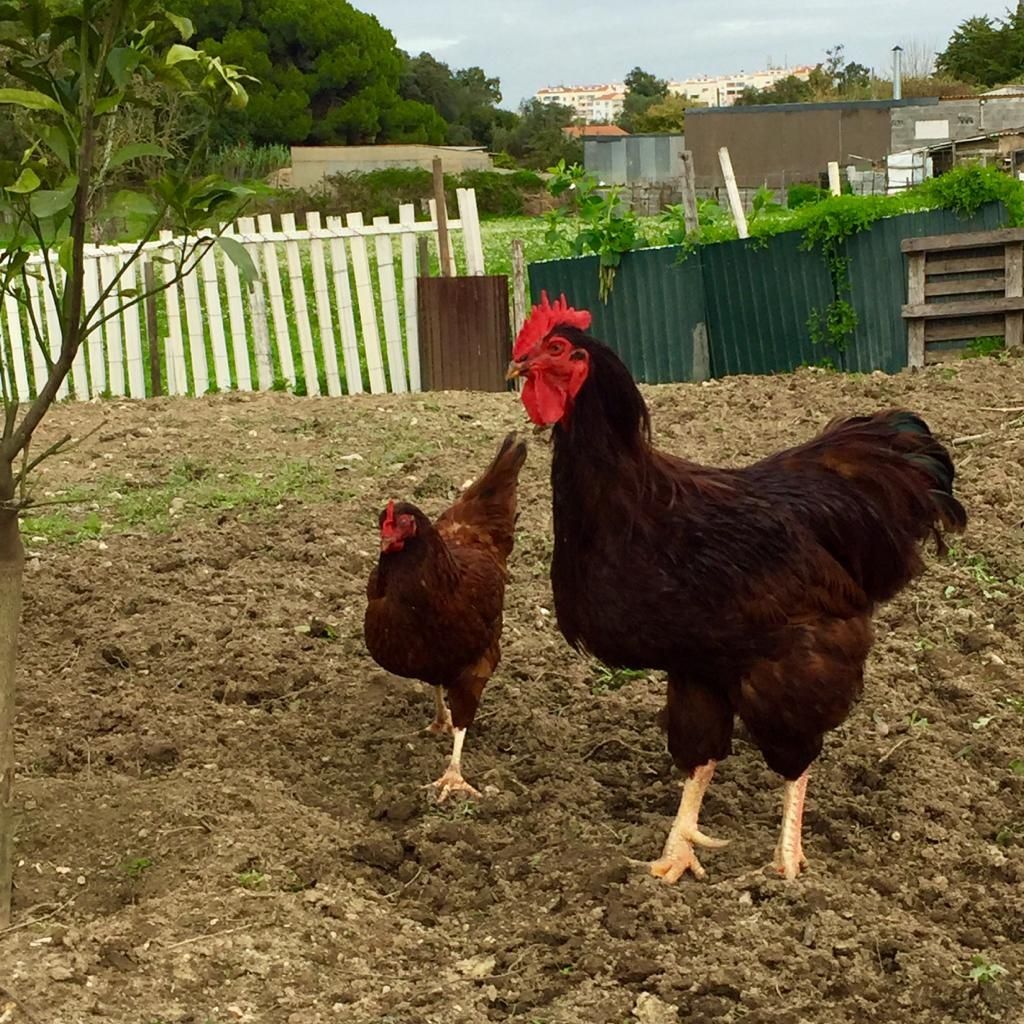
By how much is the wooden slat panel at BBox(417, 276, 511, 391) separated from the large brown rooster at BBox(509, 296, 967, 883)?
27.4ft

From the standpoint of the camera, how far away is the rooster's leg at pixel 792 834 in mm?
3922

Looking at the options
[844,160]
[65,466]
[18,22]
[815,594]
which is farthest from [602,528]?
[844,160]

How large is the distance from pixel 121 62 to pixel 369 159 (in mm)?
51506

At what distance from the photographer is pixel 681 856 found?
4.04 m

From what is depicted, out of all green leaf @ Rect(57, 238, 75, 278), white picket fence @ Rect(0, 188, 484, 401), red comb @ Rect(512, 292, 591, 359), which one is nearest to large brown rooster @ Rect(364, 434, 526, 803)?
red comb @ Rect(512, 292, 591, 359)

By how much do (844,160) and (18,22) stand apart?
58186 mm

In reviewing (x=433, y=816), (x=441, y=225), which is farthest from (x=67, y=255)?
(x=441, y=225)

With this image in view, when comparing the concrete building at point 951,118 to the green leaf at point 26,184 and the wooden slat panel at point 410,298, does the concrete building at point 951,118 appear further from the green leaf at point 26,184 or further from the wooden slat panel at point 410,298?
the green leaf at point 26,184

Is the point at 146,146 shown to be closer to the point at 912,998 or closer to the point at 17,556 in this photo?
the point at 17,556

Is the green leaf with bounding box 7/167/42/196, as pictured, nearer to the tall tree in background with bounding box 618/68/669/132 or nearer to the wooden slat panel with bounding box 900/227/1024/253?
the wooden slat panel with bounding box 900/227/1024/253

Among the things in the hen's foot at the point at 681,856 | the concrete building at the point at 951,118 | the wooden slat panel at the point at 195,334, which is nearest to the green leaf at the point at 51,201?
the hen's foot at the point at 681,856

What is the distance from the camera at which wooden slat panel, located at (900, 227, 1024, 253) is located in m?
11.5

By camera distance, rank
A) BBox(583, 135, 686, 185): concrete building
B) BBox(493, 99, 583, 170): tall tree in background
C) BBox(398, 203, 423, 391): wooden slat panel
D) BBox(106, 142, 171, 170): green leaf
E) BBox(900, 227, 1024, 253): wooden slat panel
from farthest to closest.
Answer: BBox(493, 99, 583, 170): tall tree in background → BBox(583, 135, 686, 185): concrete building → BBox(398, 203, 423, 391): wooden slat panel → BBox(900, 227, 1024, 253): wooden slat panel → BBox(106, 142, 171, 170): green leaf

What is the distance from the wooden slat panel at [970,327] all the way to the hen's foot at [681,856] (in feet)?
29.8
